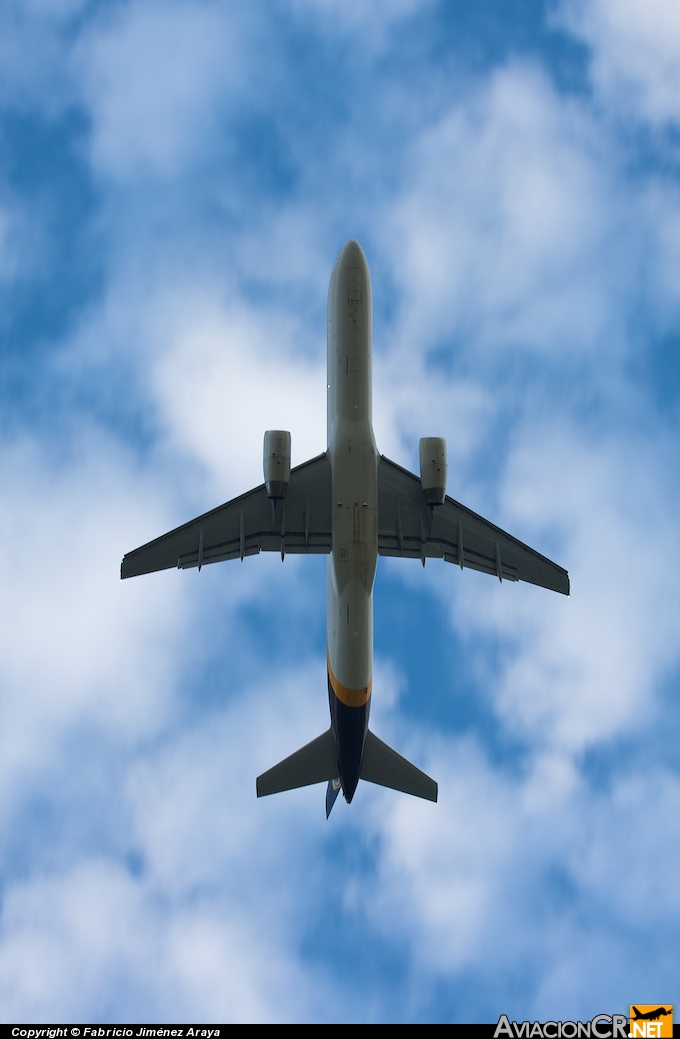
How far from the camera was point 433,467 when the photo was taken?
1405 inches

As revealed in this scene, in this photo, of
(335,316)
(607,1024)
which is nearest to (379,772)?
(607,1024)

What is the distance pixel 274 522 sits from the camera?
37.0 meters

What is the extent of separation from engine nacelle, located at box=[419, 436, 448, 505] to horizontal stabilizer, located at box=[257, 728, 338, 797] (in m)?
9.94

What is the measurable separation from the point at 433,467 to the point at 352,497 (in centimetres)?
366

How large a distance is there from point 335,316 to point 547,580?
13846 millimetres

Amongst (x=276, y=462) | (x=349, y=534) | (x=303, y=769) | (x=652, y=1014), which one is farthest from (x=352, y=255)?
(x=652, y=1014)

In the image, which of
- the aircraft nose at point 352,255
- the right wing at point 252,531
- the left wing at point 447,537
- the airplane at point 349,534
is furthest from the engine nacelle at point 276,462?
the aircraft nose at point 352,255

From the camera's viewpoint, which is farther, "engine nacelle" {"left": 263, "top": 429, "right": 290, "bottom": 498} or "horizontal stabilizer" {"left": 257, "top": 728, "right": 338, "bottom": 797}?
"horizontal stabilizer" {"left": 257, "top": 728, "right": 338, "bottom": 797}

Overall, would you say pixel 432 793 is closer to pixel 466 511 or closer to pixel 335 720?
pixel 335 720

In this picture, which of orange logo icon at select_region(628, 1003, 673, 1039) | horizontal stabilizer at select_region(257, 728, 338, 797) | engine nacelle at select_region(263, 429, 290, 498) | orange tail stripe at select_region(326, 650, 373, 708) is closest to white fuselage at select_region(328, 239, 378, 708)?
orange tail stripe at select_region(326, 650, 373, 708)

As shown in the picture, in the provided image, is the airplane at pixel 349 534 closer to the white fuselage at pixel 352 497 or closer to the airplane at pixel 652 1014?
the white fuselage at pixel 352 497

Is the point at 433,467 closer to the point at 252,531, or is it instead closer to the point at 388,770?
the point at 252,531

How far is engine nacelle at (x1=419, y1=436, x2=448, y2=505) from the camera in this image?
3569 cm

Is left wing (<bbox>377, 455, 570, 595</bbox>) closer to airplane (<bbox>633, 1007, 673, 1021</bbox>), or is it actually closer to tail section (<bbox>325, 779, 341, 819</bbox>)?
tail section (<bbox>325, 779, 341, 819</bbox>)
